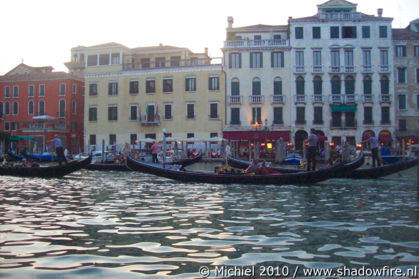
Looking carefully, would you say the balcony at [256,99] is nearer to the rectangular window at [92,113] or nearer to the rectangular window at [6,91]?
the rectangular window at [92,113]

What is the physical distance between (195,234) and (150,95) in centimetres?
2935

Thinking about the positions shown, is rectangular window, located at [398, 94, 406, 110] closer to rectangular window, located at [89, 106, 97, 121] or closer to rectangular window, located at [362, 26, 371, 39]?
rectangular window, located at [362, 26, 371, 39]

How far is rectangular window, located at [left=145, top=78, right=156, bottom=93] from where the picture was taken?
3369cm

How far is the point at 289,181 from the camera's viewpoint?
1146 centimetres

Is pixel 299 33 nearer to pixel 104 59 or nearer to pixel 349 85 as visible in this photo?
pixel 349 85

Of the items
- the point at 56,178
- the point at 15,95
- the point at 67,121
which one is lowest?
the point at 56,178

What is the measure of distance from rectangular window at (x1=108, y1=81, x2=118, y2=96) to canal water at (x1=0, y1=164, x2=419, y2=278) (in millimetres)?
26543

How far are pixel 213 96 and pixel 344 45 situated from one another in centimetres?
1018

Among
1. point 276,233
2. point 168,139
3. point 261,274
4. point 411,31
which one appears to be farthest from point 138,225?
point 411,31

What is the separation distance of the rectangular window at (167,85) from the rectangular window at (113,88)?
4.12 m

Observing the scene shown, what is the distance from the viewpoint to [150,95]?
33750 mm

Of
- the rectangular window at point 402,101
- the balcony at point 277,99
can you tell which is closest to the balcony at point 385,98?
the rectangular window at point 402,101

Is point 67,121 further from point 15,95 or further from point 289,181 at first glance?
point 289,181

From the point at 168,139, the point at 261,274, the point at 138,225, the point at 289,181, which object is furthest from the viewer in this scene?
the point at 168,139
